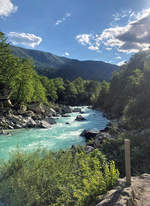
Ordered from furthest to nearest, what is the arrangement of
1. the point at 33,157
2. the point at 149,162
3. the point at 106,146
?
the point at 106,146 < the point at 149,162 < the point at 33,157

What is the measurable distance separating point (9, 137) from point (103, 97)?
37.5m

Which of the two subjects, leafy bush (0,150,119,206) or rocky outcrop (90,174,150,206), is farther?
leafy bush (0,150,119,206)

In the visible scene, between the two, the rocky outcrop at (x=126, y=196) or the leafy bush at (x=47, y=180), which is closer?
the rocky outcrop at (x=126, y=196)

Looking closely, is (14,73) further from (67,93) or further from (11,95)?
(67,93)

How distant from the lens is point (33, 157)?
5266mm

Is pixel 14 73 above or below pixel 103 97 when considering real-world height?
above

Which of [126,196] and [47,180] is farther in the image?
[47,180]

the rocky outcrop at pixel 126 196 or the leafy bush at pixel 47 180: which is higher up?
the rocky outcrop at pixel 126 196

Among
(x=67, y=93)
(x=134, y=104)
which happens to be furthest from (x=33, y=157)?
(x=67, y=93)

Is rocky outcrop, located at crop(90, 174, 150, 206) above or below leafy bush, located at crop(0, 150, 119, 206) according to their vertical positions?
above

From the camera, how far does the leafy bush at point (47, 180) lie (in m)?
3.67

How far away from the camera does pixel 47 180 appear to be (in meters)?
4.51

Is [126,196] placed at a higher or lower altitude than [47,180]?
higher

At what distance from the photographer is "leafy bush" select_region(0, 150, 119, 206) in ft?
12.1
